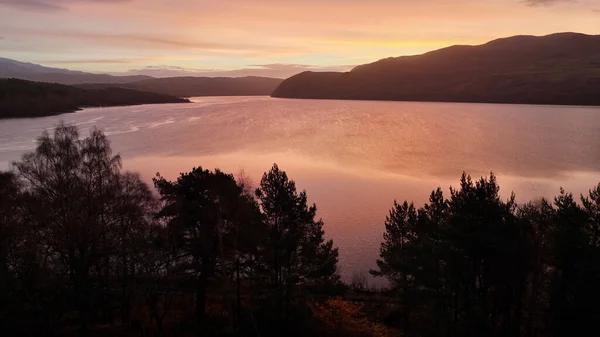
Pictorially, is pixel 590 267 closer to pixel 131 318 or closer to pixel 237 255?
pixel 237 255

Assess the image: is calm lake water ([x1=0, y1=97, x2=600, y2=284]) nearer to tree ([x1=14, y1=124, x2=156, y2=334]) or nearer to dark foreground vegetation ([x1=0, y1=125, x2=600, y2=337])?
dark foreground vegetation ([x1=0, y1=125, x2=600, y2=337])

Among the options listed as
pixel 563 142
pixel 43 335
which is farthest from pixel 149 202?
pixel 563 142

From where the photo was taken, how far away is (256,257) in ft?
89.5

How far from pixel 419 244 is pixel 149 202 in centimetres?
1714

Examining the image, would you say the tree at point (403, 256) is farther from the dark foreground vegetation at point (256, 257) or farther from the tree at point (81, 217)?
the tree at point (81, 217)

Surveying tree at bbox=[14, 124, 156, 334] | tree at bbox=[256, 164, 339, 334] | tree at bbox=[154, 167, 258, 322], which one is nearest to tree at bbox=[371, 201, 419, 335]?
tree at bbox=[256, 164, 339, 334]

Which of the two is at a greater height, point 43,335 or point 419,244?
point 419,244

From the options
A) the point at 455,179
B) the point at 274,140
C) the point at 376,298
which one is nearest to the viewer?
the point at 376,298

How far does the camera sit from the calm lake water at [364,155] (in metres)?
55.0

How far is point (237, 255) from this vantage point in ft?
90.9

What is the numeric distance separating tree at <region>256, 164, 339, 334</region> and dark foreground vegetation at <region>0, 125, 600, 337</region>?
9 centimetres

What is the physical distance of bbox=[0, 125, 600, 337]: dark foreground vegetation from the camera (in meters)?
22.7

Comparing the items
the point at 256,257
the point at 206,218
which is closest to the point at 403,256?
the point at 256,257

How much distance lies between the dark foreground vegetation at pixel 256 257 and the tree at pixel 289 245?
0.29 feet
